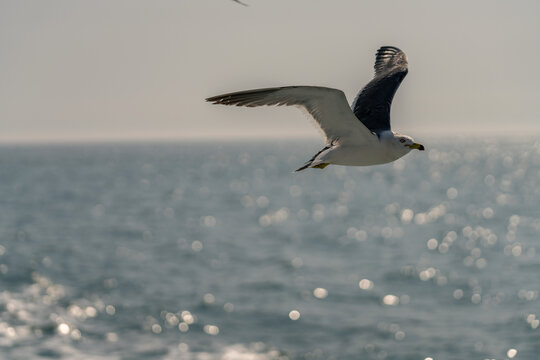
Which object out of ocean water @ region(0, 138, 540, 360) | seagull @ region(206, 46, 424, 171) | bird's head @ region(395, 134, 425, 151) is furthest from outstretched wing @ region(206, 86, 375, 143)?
ocean water @ region(0, 138, 540, 360)

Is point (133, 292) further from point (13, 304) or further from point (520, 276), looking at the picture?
point (520, 276)

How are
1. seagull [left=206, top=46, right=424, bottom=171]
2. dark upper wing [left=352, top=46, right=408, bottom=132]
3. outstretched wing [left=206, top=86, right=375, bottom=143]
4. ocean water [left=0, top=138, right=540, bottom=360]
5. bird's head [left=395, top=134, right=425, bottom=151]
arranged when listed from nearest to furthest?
1. outstretched wing [left=206, top=86, right=375, bottom=143]
2. seagull [left=206, top=46, right=424, bottom=171]
3. bird's head [left=395, top=134, right=425, bottom=151]
4. dark upper wing [left=352, top=46, right=408, bottom=132]
5. ocean water [left=0, top=138, right=540, bottom=360]

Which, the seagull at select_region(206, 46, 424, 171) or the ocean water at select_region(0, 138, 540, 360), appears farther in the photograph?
the ocean water at select_region(0, 138, 540, 360)

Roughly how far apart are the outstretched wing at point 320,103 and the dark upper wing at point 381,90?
115 centimetres

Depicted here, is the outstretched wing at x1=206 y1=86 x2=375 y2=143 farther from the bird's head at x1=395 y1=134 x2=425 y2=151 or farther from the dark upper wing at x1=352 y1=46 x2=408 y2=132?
the dark upper wing at x1=352 y1=46 x2=408 y2=132

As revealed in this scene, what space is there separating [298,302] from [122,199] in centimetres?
11649

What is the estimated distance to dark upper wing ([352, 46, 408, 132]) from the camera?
10992 mm

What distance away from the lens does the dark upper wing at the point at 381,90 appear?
36.1 ft

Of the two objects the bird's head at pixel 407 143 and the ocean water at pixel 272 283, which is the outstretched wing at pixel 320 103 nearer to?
the bird's head at pixel 407 143

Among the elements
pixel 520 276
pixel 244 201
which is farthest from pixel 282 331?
pixel 244 201

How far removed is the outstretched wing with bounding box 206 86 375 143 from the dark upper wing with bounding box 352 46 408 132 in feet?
3.76

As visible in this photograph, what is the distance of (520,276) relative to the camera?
80.2m

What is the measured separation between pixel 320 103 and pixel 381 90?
3630 millimetres

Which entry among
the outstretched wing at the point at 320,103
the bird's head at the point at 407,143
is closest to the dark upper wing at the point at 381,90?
the bird's head at the point at 407,143
